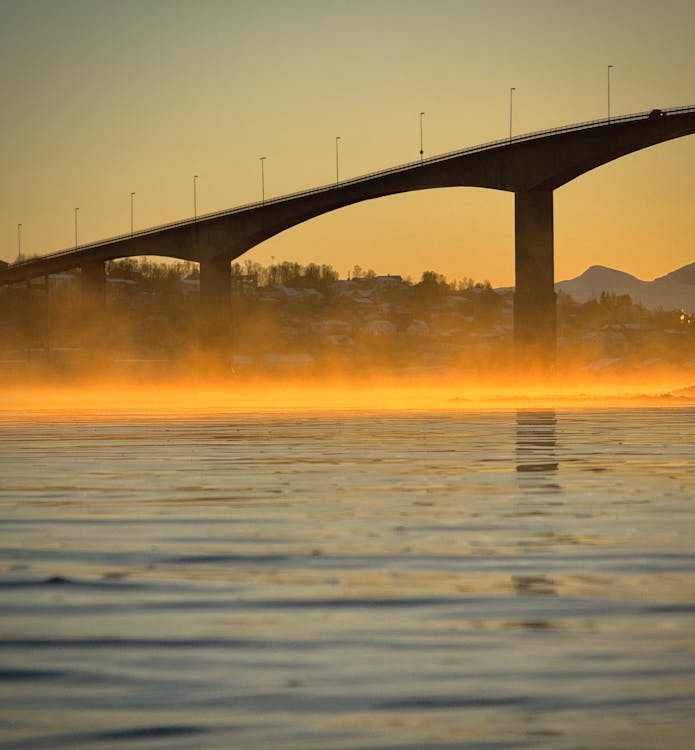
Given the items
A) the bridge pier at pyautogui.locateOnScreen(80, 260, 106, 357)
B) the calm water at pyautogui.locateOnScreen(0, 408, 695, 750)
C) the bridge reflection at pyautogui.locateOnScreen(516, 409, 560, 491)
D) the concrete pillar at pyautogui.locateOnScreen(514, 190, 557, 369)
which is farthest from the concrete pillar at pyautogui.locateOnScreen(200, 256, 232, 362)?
the calm water at pyautogui.locateOnScreen(0, 408, 695, 750)

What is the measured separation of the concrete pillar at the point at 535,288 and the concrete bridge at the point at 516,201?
Result: 0.05 meters

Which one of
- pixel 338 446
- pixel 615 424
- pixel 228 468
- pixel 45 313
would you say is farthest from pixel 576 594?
pixel 45 313

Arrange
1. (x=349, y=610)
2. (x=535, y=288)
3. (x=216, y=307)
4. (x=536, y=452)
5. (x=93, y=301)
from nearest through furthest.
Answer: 1. (x=349, y=610)
2. (x=536, y=452)
3. (x=535, y=288)
4. (x=216, y=307)
5. (x=93, y=301)

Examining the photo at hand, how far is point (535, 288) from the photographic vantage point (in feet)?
263

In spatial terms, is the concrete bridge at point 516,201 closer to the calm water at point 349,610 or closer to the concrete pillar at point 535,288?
the concrete pillar at point 535,288

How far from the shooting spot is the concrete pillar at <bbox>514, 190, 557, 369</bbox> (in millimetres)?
79938

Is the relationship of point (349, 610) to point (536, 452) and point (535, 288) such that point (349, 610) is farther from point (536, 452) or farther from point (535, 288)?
point (535, 288)

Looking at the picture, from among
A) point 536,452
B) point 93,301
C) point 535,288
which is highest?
point 93,301

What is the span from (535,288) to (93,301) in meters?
59.9

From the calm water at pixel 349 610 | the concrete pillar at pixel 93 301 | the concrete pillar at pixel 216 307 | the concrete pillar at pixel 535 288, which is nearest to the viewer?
the calm water at pixel 349 610

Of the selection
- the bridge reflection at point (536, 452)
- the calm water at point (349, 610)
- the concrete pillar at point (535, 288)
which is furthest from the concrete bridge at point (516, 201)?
the calm water at point (349, 610)

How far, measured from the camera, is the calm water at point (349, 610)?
20.4 feet

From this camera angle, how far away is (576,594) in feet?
31.3

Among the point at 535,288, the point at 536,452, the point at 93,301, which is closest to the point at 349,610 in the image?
the point at 536,452
